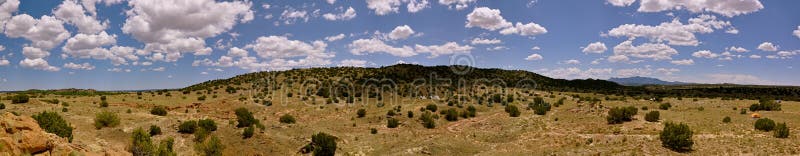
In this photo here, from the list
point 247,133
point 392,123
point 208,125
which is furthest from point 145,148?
point 392,123

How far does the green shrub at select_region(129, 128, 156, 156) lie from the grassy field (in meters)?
0.76

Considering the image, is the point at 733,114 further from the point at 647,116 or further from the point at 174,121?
the point at 174,121

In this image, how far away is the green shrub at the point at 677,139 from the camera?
24148 mm

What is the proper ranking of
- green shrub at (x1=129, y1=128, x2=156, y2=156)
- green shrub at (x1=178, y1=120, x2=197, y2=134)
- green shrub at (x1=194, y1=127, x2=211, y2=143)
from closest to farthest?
green shrub at (x1=129, y1=128, x2=156, y2=156) < green shrub at (x1=194, y1=127, x2=211, y2=143) < green shrub at (x1=178, y1=120, x2=197, y2=134)

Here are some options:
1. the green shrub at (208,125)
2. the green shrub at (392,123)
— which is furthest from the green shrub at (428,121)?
the green shrub at (208,125)

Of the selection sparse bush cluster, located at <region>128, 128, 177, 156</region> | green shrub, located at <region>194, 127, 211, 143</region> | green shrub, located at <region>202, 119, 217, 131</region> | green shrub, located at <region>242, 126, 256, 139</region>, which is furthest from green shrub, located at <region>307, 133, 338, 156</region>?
sparse bush cluster, located at <region>128, 128, 177, 156</region>

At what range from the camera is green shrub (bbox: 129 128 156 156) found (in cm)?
2066

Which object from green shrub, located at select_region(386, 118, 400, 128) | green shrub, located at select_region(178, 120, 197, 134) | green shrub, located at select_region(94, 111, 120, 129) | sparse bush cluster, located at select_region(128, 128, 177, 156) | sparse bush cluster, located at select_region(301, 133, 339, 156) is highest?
green shrub, located at select_region(94, 111, 120, 129)

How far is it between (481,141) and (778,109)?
87.8 ft

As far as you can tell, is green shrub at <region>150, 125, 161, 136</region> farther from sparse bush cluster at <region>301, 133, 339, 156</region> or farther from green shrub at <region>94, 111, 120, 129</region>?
sparse bush cluster at <region>301, 133, 339, 156</region>

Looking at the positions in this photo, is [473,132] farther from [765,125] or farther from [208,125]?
[208,125]

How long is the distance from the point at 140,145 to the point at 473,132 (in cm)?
2382

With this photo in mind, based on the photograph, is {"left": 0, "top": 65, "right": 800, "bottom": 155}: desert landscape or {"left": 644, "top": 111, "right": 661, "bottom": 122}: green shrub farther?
{"left": 644, "top": 111, "right": 661, "bottom": 122}: green shrub

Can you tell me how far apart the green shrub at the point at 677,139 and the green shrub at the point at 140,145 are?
2698 centimetres
